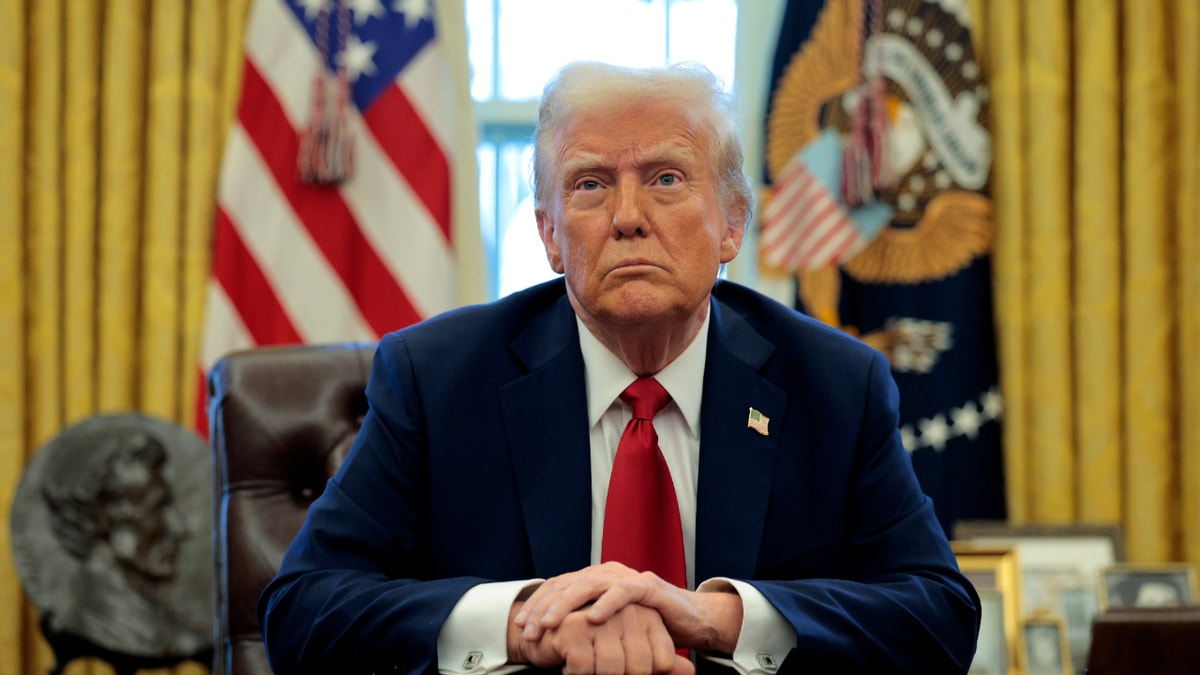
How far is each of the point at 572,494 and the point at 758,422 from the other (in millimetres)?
294

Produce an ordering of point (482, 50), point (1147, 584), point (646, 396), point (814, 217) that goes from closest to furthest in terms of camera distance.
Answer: point (646, 396)
point (1147, 584)
point (814, 217)
point (482, 50)

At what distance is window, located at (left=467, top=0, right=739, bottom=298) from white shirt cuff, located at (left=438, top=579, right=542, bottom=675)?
6.77ft

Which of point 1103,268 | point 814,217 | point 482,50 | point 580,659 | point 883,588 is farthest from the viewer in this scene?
point 482,50

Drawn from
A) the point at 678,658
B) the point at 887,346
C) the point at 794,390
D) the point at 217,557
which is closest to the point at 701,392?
the point at 794,390

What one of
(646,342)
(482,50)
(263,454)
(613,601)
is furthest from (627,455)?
(482,50)

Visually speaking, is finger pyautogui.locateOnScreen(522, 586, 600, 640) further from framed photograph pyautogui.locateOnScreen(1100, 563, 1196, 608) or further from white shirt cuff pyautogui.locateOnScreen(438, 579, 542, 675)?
framed photograph pyautogui.locateOnScreen(1100, 563, 1196, 608)

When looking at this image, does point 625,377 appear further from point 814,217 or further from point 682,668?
point 814,217

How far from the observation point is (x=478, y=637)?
59.4 inches

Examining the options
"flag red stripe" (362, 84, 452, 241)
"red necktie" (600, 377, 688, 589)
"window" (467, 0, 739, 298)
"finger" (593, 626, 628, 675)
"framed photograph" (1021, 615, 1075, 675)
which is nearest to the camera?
"finger" (593, 626, 628, 675)

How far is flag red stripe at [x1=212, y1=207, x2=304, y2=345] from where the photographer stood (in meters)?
3.22

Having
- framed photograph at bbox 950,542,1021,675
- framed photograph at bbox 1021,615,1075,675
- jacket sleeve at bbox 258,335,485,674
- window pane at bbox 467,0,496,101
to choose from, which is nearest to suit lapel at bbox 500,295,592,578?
jacket sleeve at bbox 258,335,485,674

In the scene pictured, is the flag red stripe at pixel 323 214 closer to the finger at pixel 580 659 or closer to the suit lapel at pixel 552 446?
the suit lapel at pixel 552 446

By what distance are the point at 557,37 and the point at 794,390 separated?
204 cm

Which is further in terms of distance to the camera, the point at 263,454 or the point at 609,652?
the point at 263,454
